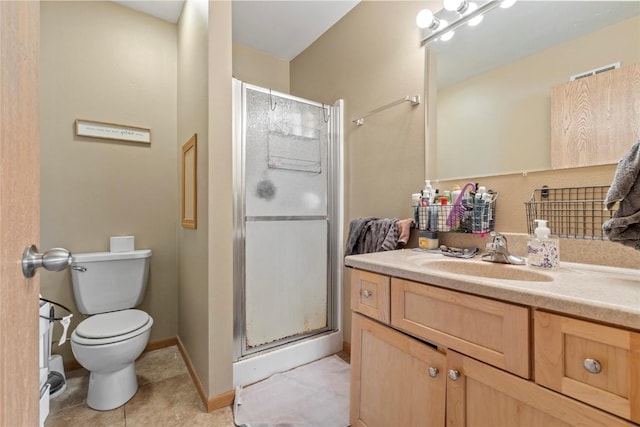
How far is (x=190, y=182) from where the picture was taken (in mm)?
1914

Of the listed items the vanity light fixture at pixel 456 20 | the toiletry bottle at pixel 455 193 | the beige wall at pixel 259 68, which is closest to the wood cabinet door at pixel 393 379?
the toiletry bottle at pixel 455 193

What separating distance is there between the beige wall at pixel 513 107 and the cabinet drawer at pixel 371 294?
745 millimetres

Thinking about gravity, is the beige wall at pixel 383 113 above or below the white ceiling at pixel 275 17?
below

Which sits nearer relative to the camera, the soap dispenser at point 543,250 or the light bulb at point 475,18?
the soap dispenser at point 543,250

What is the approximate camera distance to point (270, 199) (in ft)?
6.14

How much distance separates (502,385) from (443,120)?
125 centimetres

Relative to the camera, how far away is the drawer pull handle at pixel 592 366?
0.61 meters

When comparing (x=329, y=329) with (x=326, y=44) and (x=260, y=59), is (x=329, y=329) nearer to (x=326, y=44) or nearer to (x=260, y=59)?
(x=326, y=44)

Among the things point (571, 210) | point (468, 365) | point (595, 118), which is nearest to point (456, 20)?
point (595, 118)

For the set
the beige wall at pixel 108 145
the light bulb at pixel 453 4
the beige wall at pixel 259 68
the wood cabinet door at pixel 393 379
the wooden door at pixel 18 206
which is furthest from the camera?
the beige wall at pixel 259 68

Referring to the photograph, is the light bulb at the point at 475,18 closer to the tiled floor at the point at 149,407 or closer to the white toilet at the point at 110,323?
the white toilet at the point at 110,323

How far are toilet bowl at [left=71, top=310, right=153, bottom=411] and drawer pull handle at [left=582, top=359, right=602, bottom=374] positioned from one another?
190 cm

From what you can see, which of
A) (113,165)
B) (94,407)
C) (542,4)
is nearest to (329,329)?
(94,407)

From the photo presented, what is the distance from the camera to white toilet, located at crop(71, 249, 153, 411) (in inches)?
58.9
